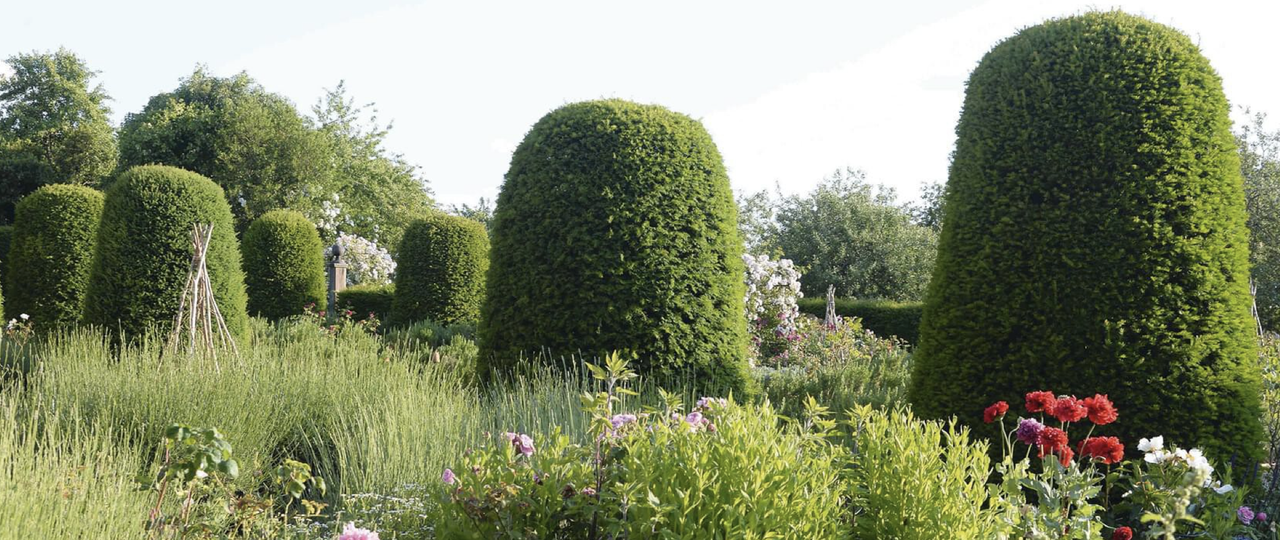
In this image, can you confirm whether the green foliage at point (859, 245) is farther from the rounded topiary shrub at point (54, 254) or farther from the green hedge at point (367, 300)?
the rounded topiary shrub at point (54, 254)

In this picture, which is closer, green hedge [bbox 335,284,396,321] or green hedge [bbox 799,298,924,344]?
green hedge [bbox 799,298,924,344]

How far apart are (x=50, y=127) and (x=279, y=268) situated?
71.6 feet

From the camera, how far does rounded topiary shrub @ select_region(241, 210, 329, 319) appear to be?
14.3 metres

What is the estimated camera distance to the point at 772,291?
11.2 m

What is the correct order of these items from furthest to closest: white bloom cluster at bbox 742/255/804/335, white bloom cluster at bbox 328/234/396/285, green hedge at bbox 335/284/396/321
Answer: white bloom cluster at bbox 328/234/396/285 → green hedge at bbox 335/284/396/321 → white bloom cluster at bbox 742/255/804/335

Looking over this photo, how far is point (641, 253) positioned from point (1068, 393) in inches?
106

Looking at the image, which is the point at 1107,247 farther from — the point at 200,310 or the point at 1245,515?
the point at 200,310

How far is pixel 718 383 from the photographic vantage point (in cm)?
597

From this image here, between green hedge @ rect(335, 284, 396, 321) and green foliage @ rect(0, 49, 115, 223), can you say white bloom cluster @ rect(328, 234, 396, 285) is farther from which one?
green foliage @ rect(0, 49, 115, 223)

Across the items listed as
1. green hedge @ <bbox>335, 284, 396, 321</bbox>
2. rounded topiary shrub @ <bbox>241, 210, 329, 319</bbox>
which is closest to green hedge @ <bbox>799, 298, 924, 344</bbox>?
green hedge @ <bbox>335, 284, 396, 321</bbox>

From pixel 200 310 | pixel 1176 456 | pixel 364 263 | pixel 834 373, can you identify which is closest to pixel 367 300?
pixel 364 263

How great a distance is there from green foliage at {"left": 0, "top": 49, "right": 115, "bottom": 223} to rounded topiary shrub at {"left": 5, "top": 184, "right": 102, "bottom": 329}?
60.7 feet

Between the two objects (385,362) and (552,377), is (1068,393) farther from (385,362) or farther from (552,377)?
(385,362)

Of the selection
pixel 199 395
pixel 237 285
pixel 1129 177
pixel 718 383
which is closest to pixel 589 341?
pixel 718 383
